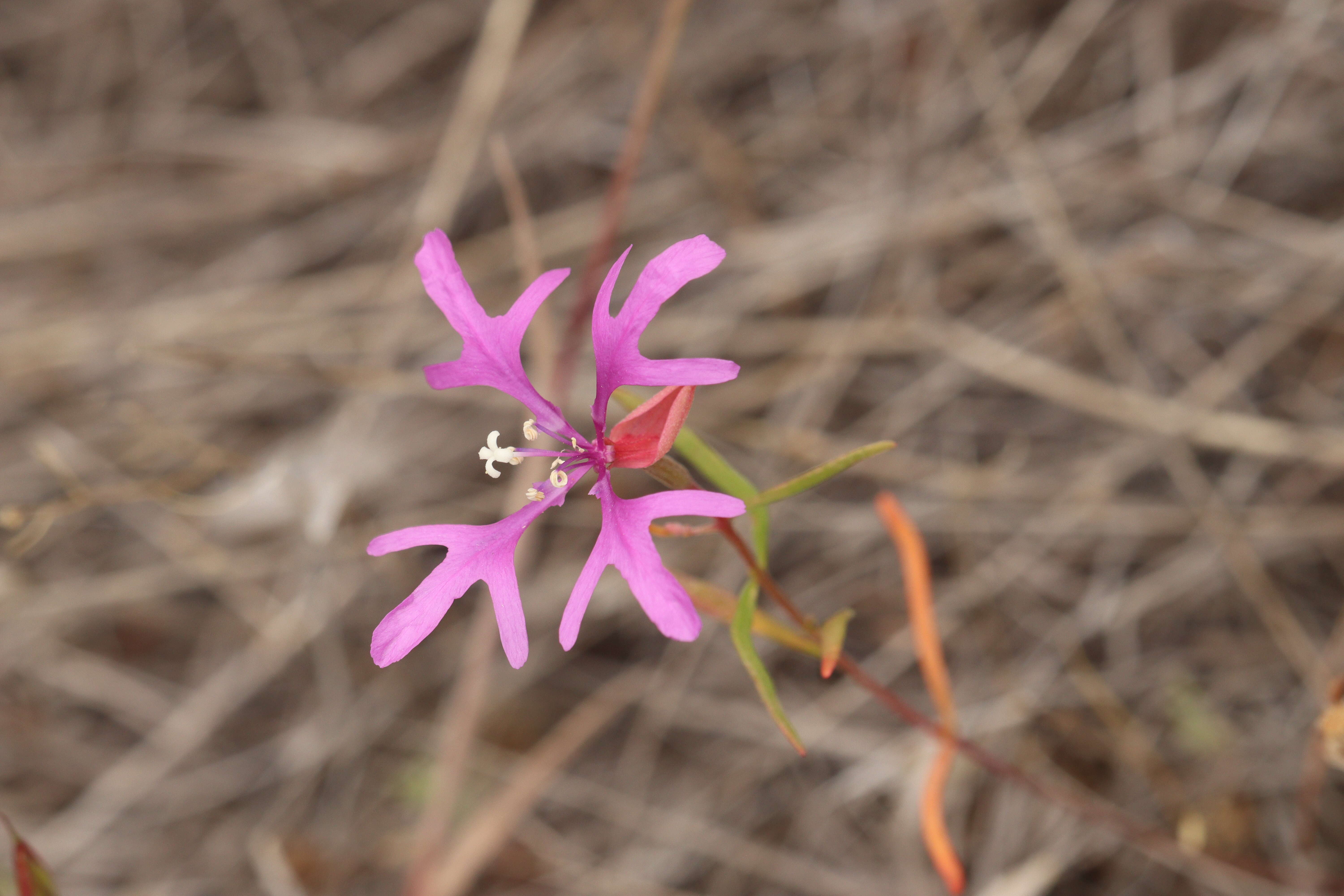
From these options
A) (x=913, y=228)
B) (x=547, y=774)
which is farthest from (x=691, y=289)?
(x=547, y=774)

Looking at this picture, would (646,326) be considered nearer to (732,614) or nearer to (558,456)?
(558,456)

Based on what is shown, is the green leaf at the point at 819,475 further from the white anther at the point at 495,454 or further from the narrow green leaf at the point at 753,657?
the white anther at the point at 495,454

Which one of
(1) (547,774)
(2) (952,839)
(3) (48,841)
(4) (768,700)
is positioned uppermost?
(4) (768,700)

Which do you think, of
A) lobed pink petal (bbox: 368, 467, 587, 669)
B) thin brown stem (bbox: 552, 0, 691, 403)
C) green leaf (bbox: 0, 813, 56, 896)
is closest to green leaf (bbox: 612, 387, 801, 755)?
lobed pink petal (bbox: 368, 467, 587, 669)

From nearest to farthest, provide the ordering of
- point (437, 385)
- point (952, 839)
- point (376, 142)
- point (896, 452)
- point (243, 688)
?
point (437, 385) < point (952, 839) < point (896, 452) < point (243, 688) < point (376, 142)

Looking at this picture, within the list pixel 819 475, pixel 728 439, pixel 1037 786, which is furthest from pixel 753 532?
pixel 728 439

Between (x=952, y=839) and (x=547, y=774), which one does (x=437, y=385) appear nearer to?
(x=547, y=774)
